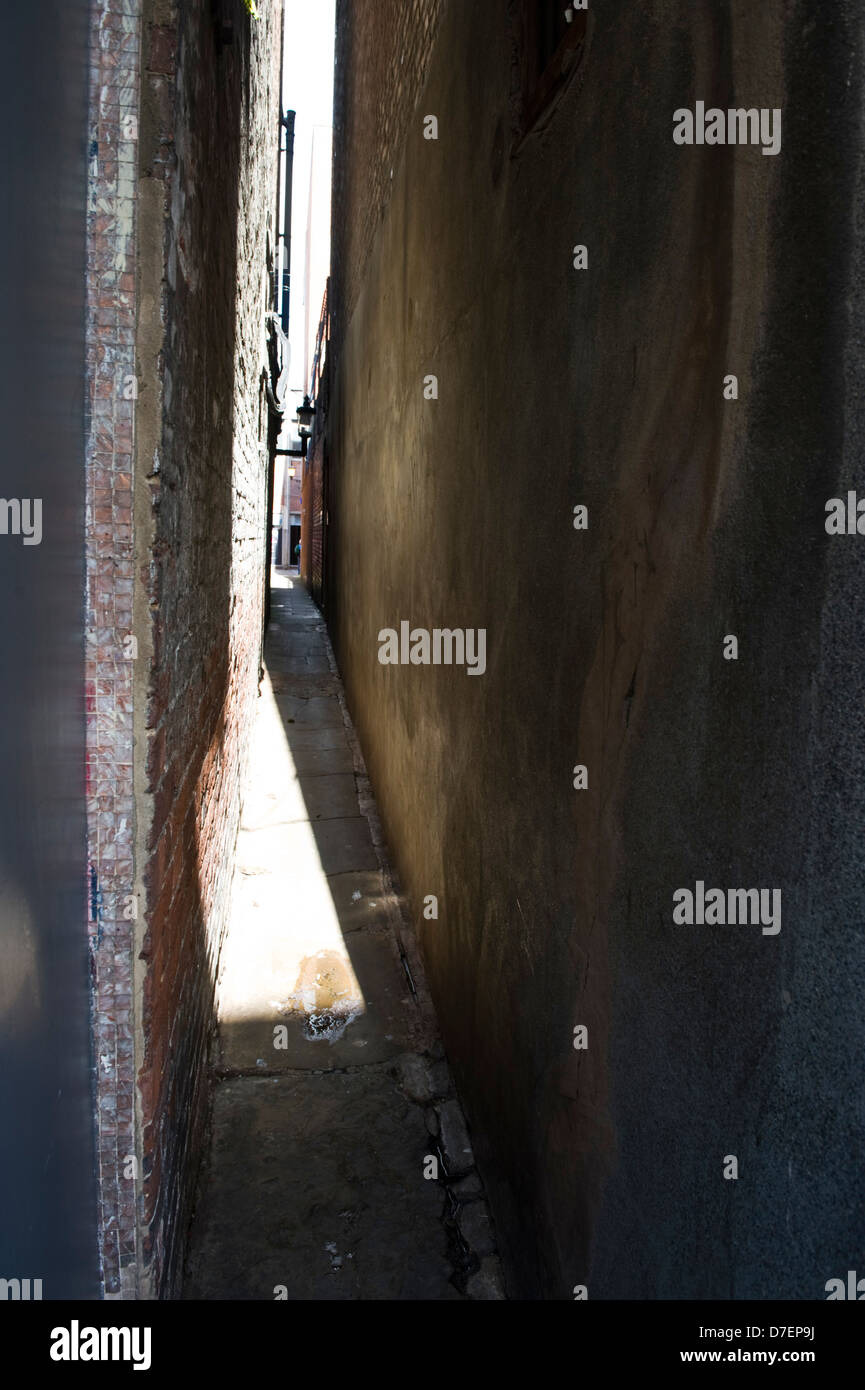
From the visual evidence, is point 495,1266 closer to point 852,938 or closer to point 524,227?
point 852,938

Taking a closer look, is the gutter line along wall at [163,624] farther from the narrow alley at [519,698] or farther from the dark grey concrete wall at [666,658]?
the dark grey concrete wall at [666,658]

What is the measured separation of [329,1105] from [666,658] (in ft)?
8.70

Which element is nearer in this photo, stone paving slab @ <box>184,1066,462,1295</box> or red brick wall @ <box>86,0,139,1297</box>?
red brick wall @ <box>86,0,139,1297</box>

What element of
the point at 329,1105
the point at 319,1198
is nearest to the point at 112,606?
the point at 319,1198

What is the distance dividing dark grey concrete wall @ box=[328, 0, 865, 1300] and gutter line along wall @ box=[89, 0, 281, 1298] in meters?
0.94

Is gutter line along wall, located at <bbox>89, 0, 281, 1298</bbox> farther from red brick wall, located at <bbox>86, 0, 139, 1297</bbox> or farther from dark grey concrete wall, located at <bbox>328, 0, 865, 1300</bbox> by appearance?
dark grey concrete wall, located at <bbox>328, 0, 865, 1300</bbox>

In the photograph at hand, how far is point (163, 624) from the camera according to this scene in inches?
79.1

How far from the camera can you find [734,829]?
1277mm

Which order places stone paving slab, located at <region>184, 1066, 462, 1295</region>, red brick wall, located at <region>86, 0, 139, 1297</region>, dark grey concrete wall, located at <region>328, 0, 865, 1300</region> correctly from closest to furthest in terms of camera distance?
dark grey concrete wall, located at <region>328, 0, 865, 1300</region> < red brick wall, located at <region>86, 0, 139, 1297</region> < stone paving slab, located at <region>184, 1066, 462, 1295</region>

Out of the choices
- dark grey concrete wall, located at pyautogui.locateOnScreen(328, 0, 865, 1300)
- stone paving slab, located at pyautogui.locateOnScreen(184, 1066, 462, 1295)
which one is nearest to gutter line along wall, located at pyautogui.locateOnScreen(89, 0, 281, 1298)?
stone paving slab, located at pyautogui.locateOnScreen(184, 1066, 462, 1295)

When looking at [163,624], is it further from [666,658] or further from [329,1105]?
[329,1105]

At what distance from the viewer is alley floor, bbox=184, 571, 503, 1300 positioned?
2623 millimetres

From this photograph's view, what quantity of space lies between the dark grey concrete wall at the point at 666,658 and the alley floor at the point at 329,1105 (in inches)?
12.9

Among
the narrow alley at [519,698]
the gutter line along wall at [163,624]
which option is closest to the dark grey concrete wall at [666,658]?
the narrow alley at [519,698]
